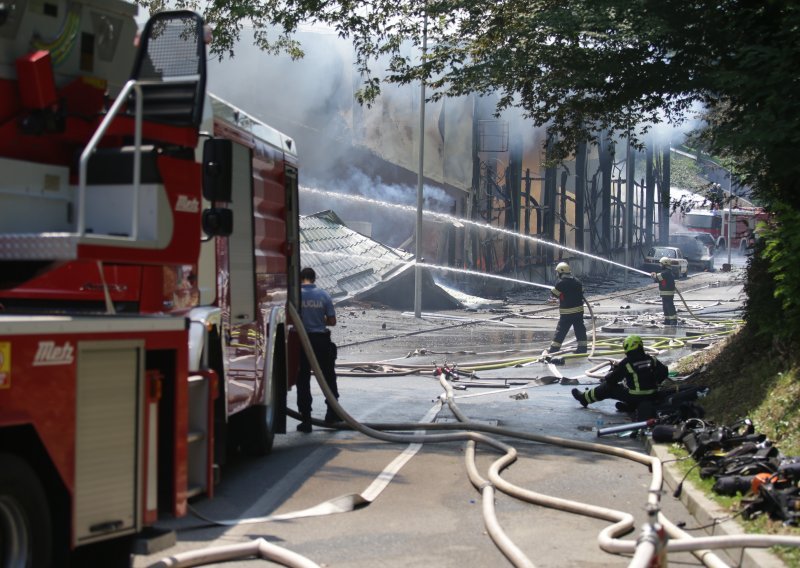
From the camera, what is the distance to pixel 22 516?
157 inches

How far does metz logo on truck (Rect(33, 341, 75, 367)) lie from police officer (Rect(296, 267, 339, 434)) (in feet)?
20.3

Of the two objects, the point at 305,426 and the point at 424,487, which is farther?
the point at 305,426

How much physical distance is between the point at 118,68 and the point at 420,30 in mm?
9179

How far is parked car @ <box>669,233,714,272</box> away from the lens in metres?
60.3

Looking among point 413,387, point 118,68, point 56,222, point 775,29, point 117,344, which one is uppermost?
point 775,29

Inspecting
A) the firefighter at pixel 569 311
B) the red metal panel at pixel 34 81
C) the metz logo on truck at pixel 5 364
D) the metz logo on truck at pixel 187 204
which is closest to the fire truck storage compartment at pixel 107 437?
the metz logo on truck at pixel 5 364

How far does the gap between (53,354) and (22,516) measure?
2.04 ft

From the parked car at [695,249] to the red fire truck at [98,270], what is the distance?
188 feet

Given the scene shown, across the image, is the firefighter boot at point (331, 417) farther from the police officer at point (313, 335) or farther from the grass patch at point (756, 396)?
the grass patch at point (756, 396)

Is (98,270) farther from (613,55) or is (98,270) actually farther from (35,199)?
(613,55)

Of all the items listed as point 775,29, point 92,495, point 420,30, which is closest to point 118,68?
point 92,495

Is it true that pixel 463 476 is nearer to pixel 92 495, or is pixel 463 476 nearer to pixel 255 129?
pixel 255 129

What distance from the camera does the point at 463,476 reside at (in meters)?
8.17

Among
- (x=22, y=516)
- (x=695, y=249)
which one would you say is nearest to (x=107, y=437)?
(x=22, y=516)
